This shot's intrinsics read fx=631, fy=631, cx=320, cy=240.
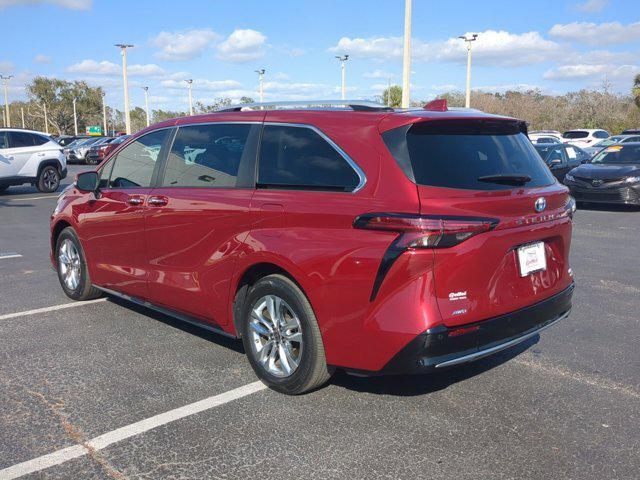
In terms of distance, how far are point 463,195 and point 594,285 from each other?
13.9 feet

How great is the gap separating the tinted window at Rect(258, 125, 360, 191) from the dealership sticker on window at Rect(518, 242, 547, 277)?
1.06m

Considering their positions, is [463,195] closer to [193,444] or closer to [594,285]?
[193,444]

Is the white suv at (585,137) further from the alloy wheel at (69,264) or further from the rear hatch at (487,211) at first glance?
the rear hatch at (487,211)

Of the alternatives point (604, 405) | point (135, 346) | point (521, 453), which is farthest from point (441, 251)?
point (135, 346)

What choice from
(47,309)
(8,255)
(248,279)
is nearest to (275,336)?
(248,279)

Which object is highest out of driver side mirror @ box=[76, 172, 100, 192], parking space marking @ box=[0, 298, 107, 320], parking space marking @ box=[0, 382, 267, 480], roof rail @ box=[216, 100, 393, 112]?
roof rail @ box=[216, 100, 393, 112]

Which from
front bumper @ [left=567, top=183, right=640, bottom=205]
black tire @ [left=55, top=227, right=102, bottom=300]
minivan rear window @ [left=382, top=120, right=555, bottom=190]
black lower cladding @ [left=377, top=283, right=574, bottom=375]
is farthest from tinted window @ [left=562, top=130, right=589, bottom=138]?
black lower cladding @ [left=377, top=283, right=574, bottom=375]

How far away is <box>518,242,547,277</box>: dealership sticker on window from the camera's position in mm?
3688

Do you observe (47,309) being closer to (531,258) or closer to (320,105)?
(320,105)

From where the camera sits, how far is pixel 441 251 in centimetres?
329

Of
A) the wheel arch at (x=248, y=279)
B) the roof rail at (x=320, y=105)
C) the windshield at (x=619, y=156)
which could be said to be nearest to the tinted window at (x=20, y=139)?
the roof rail at (x=320, y=105)

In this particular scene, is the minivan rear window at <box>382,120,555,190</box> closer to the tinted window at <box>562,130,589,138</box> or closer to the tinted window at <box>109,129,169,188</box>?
the tinted window at <box>109,129,169,188</box>

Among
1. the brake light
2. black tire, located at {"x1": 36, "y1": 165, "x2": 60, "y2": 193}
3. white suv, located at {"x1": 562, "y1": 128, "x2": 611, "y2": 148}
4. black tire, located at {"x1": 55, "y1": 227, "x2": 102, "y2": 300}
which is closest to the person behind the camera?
the brake light

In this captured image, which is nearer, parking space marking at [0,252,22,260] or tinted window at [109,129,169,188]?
tinted window at [109,129,169,188]
